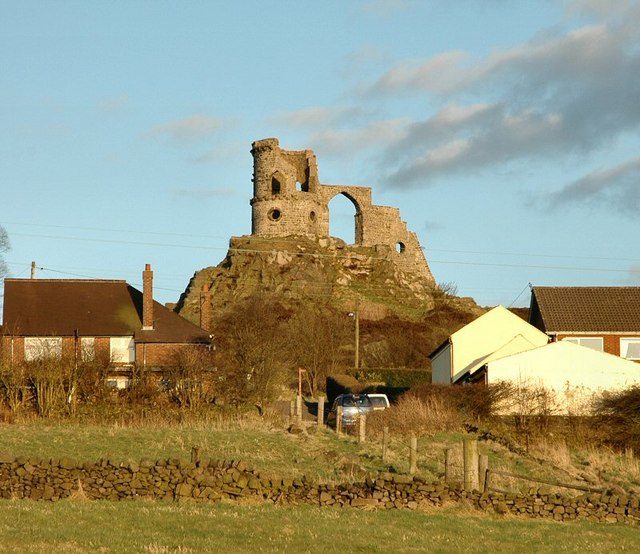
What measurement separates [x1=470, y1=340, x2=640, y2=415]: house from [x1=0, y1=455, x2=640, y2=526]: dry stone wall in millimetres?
18397

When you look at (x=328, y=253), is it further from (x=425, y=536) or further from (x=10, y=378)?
(x=425, y=536)

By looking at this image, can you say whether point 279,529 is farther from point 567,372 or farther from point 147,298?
point 147,298

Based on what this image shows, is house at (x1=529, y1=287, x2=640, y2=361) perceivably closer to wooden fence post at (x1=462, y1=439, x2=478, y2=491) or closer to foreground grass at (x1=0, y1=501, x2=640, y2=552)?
wooden fence post at (x1=462, y1=439, x2=478, y2=491)

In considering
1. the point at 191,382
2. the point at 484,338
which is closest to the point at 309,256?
the point at 484,338

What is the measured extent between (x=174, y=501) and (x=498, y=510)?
6.02 m

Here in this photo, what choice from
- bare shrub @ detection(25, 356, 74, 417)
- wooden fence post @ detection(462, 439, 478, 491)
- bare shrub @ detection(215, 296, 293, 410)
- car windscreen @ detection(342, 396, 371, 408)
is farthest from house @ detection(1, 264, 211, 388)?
wooden fence post @ detection(462, 439, 478, 491)

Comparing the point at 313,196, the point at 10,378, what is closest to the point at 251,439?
the point at 10,378

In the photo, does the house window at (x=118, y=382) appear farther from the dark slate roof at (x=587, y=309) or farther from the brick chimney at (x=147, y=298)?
the dark slate roof at (x=587, y=309)

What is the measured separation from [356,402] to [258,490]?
19110mm

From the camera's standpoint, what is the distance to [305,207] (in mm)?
89562

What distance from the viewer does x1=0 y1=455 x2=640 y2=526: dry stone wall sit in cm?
2009

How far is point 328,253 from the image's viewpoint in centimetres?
8712

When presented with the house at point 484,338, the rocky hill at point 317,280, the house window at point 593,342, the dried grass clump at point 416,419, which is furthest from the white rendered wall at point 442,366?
the rocky hill at point 317,280

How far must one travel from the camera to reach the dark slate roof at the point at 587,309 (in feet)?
165
